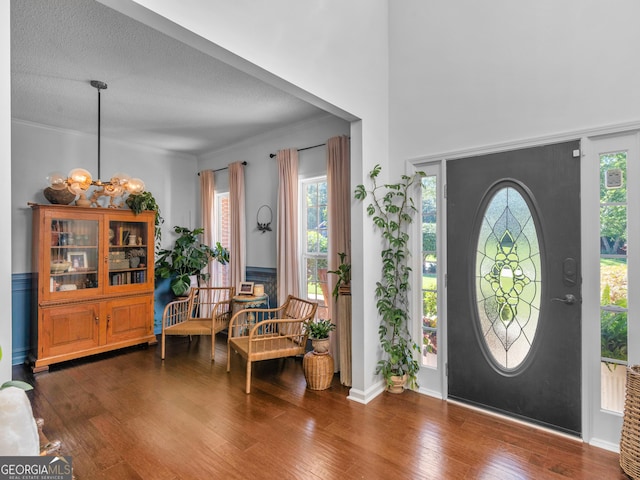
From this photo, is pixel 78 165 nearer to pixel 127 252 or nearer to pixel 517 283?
pixel 127 252

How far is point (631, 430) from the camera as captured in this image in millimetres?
2033

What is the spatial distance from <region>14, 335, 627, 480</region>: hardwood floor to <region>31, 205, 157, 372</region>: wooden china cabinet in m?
0.59

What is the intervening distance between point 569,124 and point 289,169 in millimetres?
2830

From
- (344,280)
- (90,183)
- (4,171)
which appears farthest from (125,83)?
(344,280)

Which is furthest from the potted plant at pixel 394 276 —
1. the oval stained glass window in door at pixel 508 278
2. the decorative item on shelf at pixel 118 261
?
the decorative item on shelf at pixel 118 261

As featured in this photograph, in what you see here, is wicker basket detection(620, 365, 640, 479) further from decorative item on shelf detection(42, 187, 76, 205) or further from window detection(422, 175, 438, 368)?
decorative item on shelf detection(42, 187, 76, 205)

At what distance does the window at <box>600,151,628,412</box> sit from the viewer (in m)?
2.31

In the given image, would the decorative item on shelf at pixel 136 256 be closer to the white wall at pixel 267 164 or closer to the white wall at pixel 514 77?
the white wall at pixel 267 164

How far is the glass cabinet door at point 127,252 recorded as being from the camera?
14.4 ft

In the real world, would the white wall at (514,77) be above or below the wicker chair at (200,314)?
above

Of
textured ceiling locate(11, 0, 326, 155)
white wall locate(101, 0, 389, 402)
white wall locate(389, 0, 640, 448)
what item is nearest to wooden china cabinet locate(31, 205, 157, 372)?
textured ceiling locate(11, 0, 326, 155)

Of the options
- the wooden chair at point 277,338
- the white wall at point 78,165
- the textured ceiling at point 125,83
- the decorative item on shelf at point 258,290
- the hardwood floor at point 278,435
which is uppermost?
the textured ceiling at point 125,83

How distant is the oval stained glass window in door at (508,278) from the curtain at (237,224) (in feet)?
10.5

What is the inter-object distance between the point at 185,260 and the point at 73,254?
136 cm
